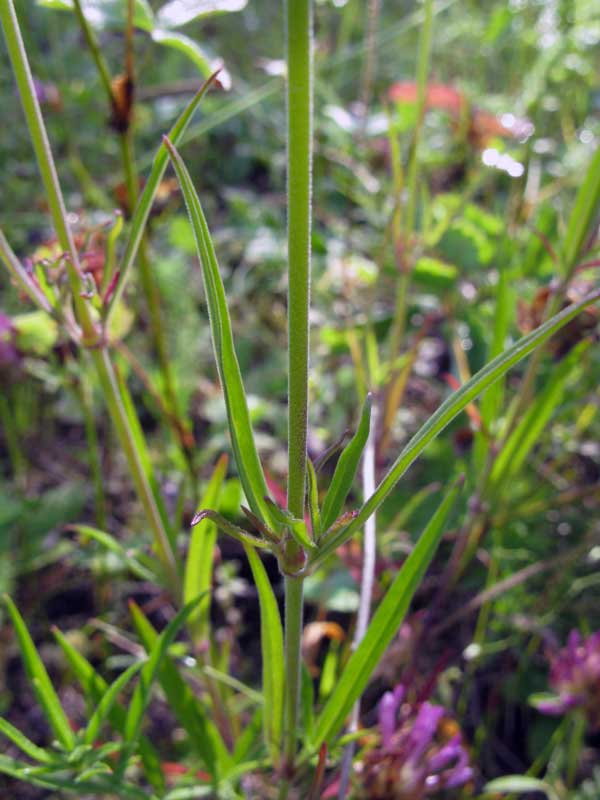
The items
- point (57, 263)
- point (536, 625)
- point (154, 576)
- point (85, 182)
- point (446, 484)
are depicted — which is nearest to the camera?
point (57, 263)

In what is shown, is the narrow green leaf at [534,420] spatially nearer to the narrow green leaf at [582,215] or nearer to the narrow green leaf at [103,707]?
the narrow green leaf at [582,215]

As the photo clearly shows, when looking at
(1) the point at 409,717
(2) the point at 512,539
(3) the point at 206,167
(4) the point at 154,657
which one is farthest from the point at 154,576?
(3) the point at 206,167

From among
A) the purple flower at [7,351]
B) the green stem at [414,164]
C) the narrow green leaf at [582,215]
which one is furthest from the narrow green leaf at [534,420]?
the purple flower at [7,351]

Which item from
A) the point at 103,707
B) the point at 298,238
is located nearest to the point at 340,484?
the point at 298,238

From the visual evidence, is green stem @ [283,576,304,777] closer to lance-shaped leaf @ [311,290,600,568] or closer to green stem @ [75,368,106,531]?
lance-shaped leaf @ [311,290,600,568]

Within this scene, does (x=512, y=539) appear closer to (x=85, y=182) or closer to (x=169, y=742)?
(x=169, y=742)

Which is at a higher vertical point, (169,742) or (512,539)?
(512,539)

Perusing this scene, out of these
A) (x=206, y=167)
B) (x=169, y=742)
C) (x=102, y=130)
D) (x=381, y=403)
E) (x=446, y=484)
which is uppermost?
(x=102, y=130)

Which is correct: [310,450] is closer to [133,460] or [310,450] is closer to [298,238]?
[133,460]
